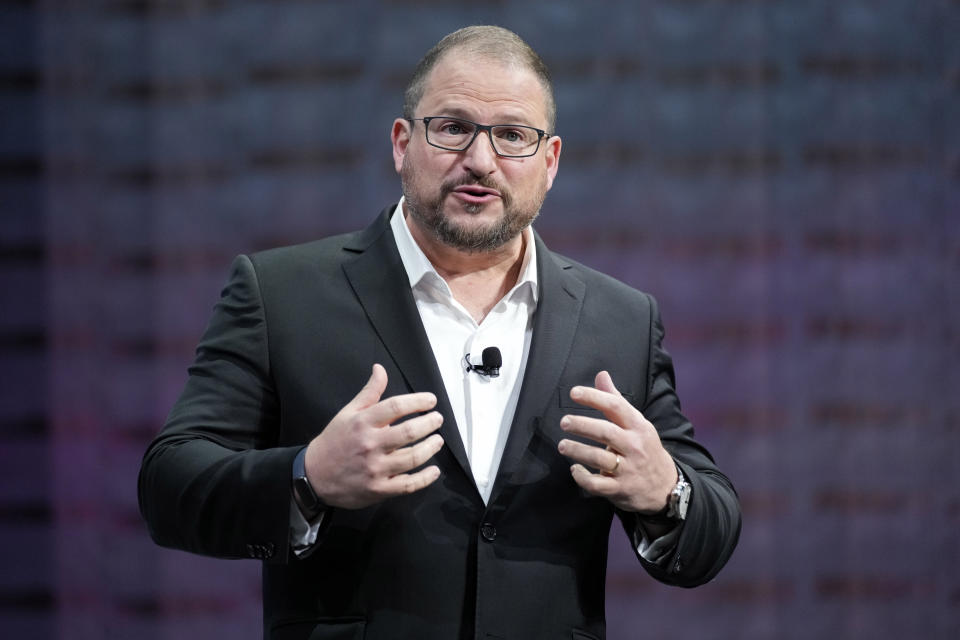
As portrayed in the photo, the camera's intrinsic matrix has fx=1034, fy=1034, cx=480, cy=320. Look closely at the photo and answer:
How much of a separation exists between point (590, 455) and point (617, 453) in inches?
3.3

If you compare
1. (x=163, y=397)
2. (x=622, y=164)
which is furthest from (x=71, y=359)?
(x=622, y=164)

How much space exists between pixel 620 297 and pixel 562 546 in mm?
539

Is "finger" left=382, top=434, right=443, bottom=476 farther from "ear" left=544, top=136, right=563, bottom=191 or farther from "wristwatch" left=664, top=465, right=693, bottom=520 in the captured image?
"ear" left=544, top=136, right=563, bottom=191

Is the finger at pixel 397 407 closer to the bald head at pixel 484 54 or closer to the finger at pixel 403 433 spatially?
the finger at pixel 403 433

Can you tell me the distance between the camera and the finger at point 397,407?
147 cm

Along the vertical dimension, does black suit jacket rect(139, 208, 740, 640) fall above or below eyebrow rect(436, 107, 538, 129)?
below

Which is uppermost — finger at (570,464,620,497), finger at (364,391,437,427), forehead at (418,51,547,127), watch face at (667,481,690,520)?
forehead at (418,51,547,127)

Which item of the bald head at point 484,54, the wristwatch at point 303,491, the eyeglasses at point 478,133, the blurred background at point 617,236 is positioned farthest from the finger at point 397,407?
the blurred background at point 617,236

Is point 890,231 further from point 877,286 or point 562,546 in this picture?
point 562,546

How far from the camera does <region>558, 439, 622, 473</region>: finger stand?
5.21ft

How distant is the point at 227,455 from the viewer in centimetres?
168

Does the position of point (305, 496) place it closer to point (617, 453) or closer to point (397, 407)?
point (397, 407)

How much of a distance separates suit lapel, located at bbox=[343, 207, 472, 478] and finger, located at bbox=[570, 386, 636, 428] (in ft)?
0.83

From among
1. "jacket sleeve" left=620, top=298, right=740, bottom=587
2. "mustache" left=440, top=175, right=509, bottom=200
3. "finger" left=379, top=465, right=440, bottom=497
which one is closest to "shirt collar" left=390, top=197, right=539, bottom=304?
"mustache" left=440, top=175, right=509, bottom=200
